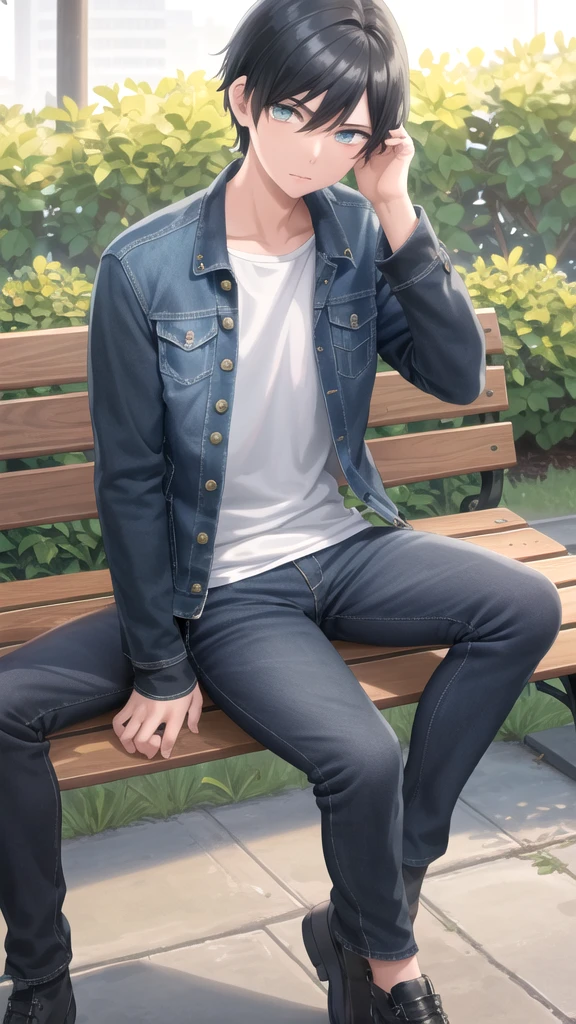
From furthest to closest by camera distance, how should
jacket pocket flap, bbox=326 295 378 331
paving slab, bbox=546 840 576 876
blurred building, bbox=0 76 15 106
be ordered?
blurred building, bbox=0 76 15 106 → paving slab, bbox=546 840 576 876 → jacket pocket flap, bbox=326 295 378 331

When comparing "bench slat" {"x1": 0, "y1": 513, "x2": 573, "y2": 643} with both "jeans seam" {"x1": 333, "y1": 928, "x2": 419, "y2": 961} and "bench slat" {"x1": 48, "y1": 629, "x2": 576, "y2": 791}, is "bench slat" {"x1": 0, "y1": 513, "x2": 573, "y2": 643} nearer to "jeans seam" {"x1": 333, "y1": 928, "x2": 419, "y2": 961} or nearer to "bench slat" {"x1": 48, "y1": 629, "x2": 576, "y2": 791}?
"bench slat" {"x1": 48, "y1": 629, "x2": 576, "y2": 791}

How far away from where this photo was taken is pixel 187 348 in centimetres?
210

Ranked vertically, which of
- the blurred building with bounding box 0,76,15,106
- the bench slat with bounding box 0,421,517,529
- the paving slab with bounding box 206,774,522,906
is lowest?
the paving slab with bounding box 206,774,522,906

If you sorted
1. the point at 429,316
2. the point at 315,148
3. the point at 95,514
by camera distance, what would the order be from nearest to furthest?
the point at 315,148 < the point at 429,316 < the point at 95,514

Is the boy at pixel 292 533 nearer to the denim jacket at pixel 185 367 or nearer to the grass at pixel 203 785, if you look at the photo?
the denim jacket at pixel 185 367

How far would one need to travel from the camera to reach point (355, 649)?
7.74 ft

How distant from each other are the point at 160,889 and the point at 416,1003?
90cm

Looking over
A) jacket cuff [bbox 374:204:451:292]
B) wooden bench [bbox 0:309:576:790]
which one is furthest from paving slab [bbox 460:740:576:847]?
jacket cuff [bbox 374:204:451:292]

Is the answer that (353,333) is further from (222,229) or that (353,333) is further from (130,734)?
(130,734)

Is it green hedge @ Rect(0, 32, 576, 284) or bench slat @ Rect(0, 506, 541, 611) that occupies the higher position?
green hedge @ Rect(0, 32, 576, 284)

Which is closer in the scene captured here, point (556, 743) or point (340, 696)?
point (340, 696)

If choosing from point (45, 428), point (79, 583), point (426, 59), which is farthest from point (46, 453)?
point (426, 59)

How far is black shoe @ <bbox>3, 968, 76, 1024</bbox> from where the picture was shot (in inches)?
78.4

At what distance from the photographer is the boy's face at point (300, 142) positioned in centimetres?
192
